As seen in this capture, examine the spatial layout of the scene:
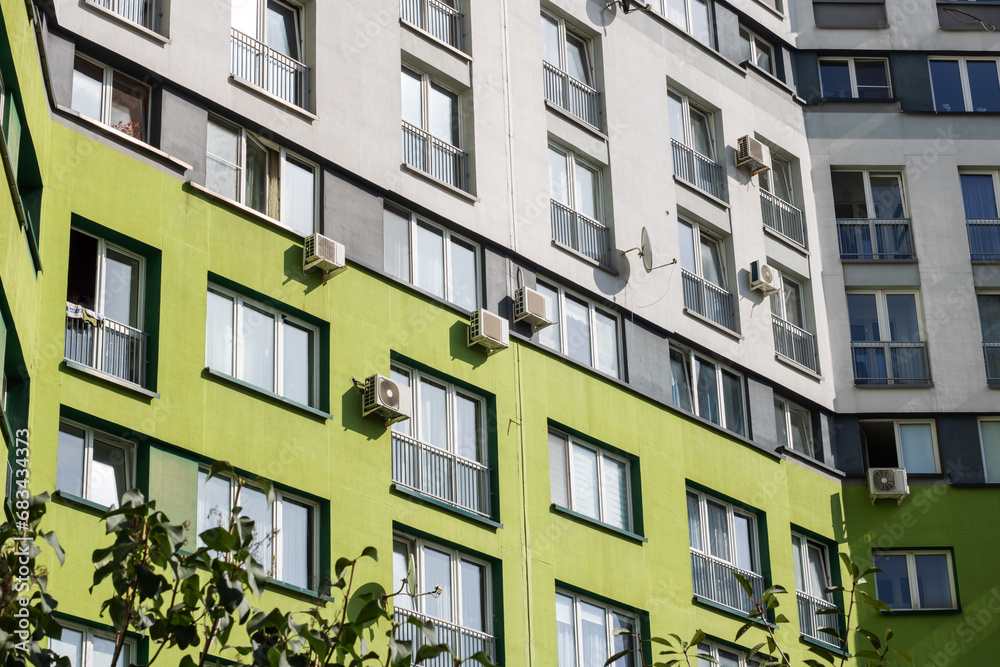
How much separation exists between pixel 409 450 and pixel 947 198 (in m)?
17.5

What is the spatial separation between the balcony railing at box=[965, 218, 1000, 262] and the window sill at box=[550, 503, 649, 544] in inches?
520

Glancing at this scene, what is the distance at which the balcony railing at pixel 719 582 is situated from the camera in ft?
102

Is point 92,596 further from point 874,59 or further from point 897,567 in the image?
point 874,59

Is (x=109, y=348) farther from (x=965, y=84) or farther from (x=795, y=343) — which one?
(x=965, y=84)

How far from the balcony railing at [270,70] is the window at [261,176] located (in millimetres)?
1111

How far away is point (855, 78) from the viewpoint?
40.7m

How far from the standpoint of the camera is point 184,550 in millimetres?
22516

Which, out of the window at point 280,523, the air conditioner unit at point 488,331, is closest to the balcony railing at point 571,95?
the air conditioner unit at point 488,331

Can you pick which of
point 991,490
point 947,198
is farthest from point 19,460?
point 947,198

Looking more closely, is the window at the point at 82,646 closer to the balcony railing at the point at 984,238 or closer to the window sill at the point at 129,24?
the window sill at the point at 129,24

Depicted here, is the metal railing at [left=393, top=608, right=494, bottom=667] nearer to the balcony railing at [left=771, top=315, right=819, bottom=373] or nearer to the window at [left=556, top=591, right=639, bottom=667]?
the window at [left=556, top=591, right=639, bottom=667]

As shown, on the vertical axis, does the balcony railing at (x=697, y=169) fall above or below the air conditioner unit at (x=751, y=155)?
below

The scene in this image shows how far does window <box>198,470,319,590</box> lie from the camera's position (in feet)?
77.7

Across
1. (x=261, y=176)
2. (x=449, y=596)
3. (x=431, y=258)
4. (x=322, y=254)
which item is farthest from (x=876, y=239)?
(x=261, y=176)
